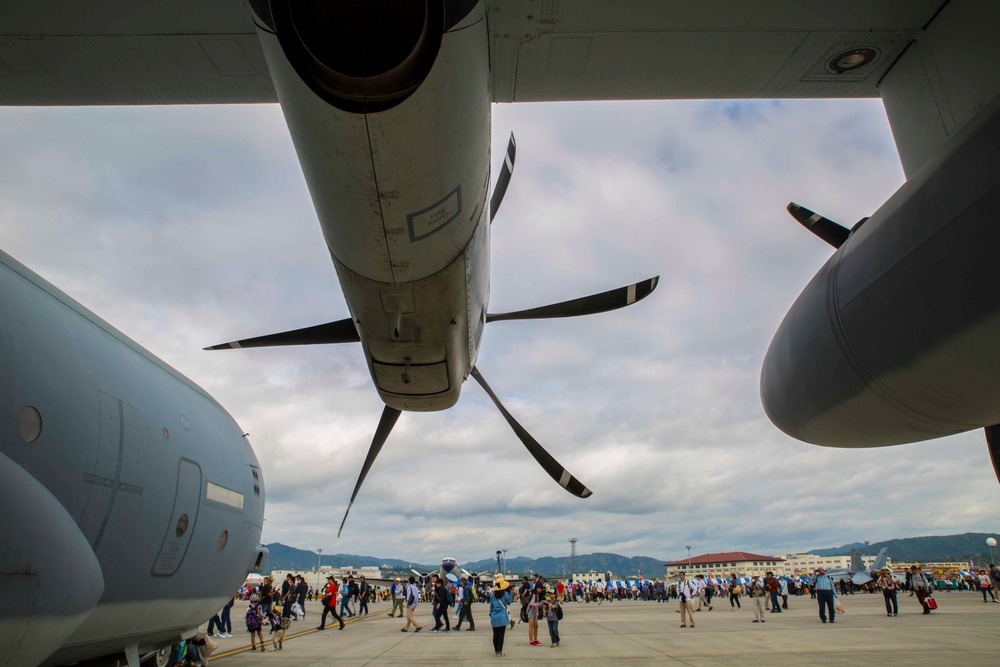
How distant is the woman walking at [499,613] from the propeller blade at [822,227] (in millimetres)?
7537

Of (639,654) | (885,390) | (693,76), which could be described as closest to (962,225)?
(885,390)

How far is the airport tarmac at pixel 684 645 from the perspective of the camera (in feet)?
28.5

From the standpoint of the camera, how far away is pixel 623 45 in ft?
13.1

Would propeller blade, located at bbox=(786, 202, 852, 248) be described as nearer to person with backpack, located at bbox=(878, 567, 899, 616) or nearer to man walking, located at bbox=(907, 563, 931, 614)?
person with backpack, located at bbox=(878, 567, 899, 616)

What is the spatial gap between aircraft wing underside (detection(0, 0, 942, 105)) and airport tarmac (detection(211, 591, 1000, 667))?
24.7ft

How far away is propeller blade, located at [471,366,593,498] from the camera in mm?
6902

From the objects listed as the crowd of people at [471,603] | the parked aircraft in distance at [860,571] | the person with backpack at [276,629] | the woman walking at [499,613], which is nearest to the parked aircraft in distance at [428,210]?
the crowd of people at [471,603]

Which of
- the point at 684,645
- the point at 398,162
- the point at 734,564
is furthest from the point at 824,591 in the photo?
the point at 734,564

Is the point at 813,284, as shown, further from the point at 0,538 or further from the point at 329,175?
the point at 0,538

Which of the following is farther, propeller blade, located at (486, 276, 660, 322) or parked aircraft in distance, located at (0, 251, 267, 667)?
propeller blade, located at (486, 276, 660, 322)

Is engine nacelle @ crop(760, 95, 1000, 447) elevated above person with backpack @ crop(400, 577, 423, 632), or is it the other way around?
engine nacelle @ crop(760, 95, 1000, 447)

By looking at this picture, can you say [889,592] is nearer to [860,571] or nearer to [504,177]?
[504,177]

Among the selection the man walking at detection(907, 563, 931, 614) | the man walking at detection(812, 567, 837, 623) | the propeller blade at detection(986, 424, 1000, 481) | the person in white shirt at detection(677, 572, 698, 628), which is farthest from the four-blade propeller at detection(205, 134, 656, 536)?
the man walking at detection(907, 563, 931, 614)

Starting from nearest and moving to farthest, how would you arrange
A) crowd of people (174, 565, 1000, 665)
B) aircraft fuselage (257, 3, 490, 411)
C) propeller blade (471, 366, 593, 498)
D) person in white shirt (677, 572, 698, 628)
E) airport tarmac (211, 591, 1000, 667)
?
aircraft fuselage (257, 3, 490, 411) < propeller blade (471, 366, 593, 498) < airport tarmac (211, 591, 1000, 667) < crowd of people (174, 565, 1000, 665) < person in white shirt (677, 572, 698, 628)
